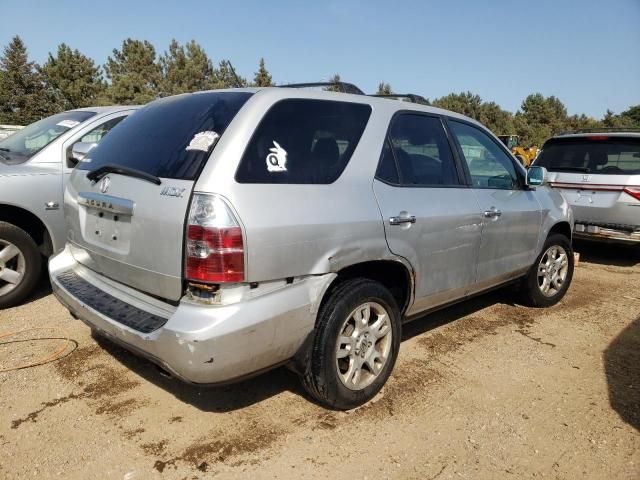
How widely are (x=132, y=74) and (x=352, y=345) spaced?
34846mm

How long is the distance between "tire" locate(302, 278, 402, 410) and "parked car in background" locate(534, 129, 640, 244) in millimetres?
4487

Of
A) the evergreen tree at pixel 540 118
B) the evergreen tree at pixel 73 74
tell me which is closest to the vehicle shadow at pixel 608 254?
the evergreen tree at pixel 73 74

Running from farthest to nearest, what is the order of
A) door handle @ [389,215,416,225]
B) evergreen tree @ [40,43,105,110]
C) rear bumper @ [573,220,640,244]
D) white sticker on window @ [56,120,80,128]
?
evergreen tree @ [40,43,105,110]
rear bumper @ [573,220,640,244]
white sticker on window @ [56,120,80,128]
door handle @ [389,215,416,225]

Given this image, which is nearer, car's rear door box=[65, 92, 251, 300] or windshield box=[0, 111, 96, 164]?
car's rear door box=[65, 92, 251, 300]

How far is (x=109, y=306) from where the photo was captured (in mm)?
2662

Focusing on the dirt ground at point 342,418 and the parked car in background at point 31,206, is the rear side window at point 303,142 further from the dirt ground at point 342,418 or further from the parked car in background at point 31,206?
the parked car in background at point 31,206

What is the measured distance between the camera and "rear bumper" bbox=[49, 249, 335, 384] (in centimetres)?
221

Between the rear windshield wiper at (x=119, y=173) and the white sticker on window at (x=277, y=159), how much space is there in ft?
1.75

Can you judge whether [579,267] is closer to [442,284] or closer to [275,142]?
[442,284]

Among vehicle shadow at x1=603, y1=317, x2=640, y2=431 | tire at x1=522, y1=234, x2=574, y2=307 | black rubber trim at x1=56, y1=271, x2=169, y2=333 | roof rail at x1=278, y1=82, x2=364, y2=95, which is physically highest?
roof rail at x1=278, y1=82, x2=364, y2=95

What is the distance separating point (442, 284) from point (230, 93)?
184 centimetres

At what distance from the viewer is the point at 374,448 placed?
8.50ft

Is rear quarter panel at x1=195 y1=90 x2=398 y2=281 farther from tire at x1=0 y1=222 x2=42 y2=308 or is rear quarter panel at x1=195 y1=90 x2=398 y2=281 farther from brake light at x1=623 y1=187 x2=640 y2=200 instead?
brake light at x1=623 y1=187 x2=640 y2=200

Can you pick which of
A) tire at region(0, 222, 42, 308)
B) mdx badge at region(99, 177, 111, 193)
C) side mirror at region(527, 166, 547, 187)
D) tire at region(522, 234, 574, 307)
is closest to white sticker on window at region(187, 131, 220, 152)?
mdx badge at region(99, 177, 111, 193)
